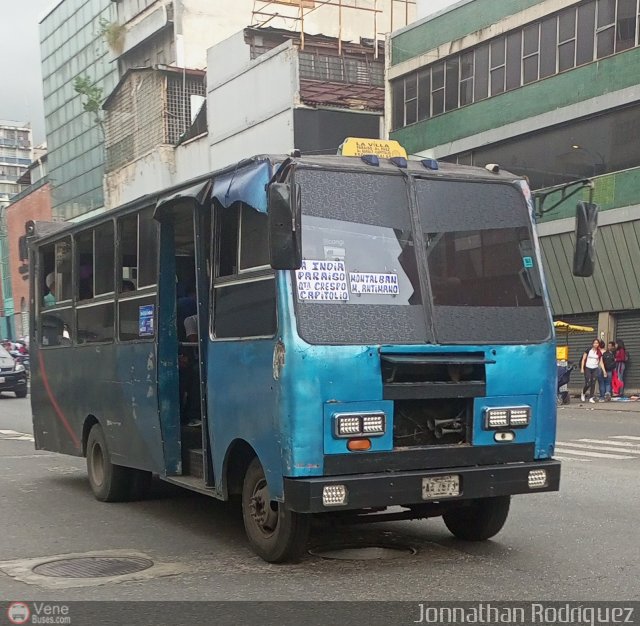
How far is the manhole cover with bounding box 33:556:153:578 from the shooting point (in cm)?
652

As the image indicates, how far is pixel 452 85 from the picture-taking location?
3269cm

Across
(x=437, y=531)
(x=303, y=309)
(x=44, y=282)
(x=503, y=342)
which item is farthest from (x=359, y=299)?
(x=44, y=282)

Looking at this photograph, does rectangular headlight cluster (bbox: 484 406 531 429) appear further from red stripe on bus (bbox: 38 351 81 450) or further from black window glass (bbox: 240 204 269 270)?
red stripe on bus (bbox: 38 351 81 450)

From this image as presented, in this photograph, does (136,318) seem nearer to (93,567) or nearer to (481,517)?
(93,567)

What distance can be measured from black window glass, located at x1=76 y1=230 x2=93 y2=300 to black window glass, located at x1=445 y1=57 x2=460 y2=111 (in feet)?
80.2

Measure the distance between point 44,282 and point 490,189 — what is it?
5.95 meters

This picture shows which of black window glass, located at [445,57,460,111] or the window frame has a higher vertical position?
black window glass, located at [445,57,460,111]

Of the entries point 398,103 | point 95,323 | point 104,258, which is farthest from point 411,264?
point 398,103

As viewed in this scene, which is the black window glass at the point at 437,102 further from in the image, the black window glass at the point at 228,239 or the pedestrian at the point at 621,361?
the black window glass at the point at 228,239

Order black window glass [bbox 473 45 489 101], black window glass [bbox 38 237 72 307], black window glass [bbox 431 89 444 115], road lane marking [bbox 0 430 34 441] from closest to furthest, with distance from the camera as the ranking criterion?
1. black window glass [bbox 38 237 72 307]
2. road lane marking [bbox 0 430 34 441]
3. black window glass [bbox 473 45 489 101]
4. black window glass [bbox 431 89 444 115]

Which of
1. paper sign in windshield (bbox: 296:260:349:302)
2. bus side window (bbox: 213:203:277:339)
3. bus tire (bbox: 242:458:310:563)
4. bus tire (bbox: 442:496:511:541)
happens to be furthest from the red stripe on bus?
paper sign in windshield (bbox: 296:260:349:302)

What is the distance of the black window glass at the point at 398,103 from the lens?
35.3 meters

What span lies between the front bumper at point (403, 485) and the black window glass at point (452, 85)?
27196mm

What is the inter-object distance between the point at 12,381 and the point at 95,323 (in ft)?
62.9
